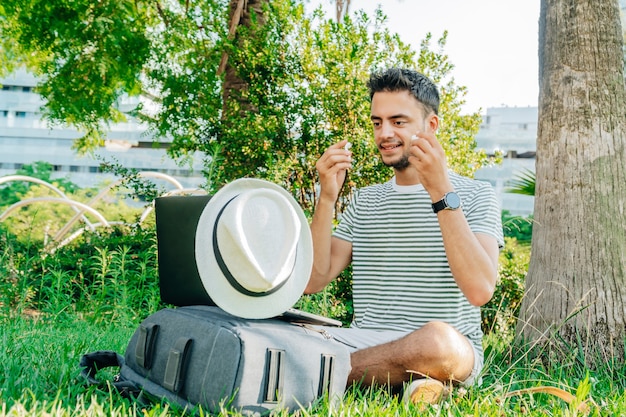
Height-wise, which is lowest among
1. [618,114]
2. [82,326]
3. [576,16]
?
[82,326]

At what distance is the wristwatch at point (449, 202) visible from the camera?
2.51 m

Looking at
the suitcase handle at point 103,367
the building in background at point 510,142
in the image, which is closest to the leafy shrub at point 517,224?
the suitcase handle at point 103,367

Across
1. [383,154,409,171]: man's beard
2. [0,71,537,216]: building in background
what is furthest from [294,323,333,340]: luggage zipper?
[0,71,537,216]: building in background

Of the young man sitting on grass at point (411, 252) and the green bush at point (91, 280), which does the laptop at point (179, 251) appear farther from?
the green bush at point (91, 280)

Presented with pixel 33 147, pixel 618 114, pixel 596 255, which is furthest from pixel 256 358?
pixel 33 147

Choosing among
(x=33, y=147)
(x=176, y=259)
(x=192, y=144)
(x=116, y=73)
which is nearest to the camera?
(x=176, y=259)

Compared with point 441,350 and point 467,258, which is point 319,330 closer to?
point 441,350

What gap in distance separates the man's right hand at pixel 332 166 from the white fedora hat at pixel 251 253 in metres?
0.41

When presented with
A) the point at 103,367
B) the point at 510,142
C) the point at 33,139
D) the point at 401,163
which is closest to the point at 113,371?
the point at 103,367

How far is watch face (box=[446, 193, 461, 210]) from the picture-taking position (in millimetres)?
2508

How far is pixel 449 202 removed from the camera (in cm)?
251

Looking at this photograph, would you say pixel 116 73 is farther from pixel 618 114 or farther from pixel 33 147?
pixel 33 147

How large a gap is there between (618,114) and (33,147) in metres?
49.3

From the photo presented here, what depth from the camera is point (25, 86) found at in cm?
5062
